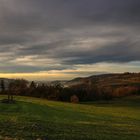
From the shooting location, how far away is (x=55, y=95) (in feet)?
403

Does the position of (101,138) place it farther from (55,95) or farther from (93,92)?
(93,92)

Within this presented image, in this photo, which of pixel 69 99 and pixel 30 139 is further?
pixel 69 99

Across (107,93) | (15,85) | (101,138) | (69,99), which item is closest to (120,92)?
(107,93)

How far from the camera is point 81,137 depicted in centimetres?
1919

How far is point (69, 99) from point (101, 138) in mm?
99591

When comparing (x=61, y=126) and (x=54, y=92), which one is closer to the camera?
(x=61, y=126)

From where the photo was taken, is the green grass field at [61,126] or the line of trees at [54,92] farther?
the line of trees at [54,92]

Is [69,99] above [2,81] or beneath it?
beneath

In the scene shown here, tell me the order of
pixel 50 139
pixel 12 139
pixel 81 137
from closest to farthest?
pixel 12 139 → pixel 50 139 → pixel 81 137

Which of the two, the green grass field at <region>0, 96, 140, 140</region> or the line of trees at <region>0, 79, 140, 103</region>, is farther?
the line of trees at <region>0, 79, 140, 103</region>

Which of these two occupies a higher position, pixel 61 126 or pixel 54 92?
pixel 54 92

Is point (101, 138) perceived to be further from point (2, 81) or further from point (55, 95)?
point (2, 81)

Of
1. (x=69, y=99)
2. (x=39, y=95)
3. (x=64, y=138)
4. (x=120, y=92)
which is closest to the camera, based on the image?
(x=64, y=138)

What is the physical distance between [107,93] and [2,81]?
5264 centimetres
